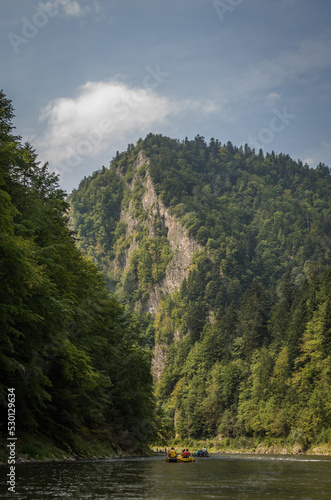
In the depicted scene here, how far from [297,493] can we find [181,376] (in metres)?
148

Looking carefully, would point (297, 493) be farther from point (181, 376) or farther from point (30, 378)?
point (181, 376)

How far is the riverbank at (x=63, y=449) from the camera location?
28.5 m

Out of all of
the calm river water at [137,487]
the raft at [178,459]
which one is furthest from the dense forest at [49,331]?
the raft at [178,459]

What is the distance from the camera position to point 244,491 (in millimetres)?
20766

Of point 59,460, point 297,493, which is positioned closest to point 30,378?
point 59,460

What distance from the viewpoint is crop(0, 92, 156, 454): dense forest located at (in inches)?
912

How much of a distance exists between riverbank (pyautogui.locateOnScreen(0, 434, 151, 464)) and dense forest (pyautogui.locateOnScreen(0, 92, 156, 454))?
16 cm

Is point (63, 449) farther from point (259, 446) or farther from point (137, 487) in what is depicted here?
point (259, 446)

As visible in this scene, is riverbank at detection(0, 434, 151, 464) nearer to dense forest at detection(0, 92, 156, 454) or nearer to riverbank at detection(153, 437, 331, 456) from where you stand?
dense forest at detection(0, 92, 156, 454)

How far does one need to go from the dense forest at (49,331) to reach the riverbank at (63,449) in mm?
164

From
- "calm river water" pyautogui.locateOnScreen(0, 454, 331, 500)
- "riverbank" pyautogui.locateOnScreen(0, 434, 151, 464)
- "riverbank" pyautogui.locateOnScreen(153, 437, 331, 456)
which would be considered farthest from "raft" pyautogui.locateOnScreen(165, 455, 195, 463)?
"riverbank" pyautogui.locateOnScreen(153, 437, 331, 456)

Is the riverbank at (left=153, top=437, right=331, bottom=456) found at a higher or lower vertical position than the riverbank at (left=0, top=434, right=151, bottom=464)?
lower

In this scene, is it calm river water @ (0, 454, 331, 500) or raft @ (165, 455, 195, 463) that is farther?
raft @ (165, 455, 195, 463)

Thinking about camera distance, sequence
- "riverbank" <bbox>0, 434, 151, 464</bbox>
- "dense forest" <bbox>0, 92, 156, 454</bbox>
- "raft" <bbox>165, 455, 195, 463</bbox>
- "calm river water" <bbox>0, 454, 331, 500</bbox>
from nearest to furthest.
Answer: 1. "calm river water" <bbox>0, 454, 331, 500</bbox>
2. "dense forest" <bbox>0, 92, 156, 454</bbox>
3. "riverbank" <bbox>0, 434, 151, 464</bbox>
4. "raft" <bbox>165, 455, 195, 463</bbox>
